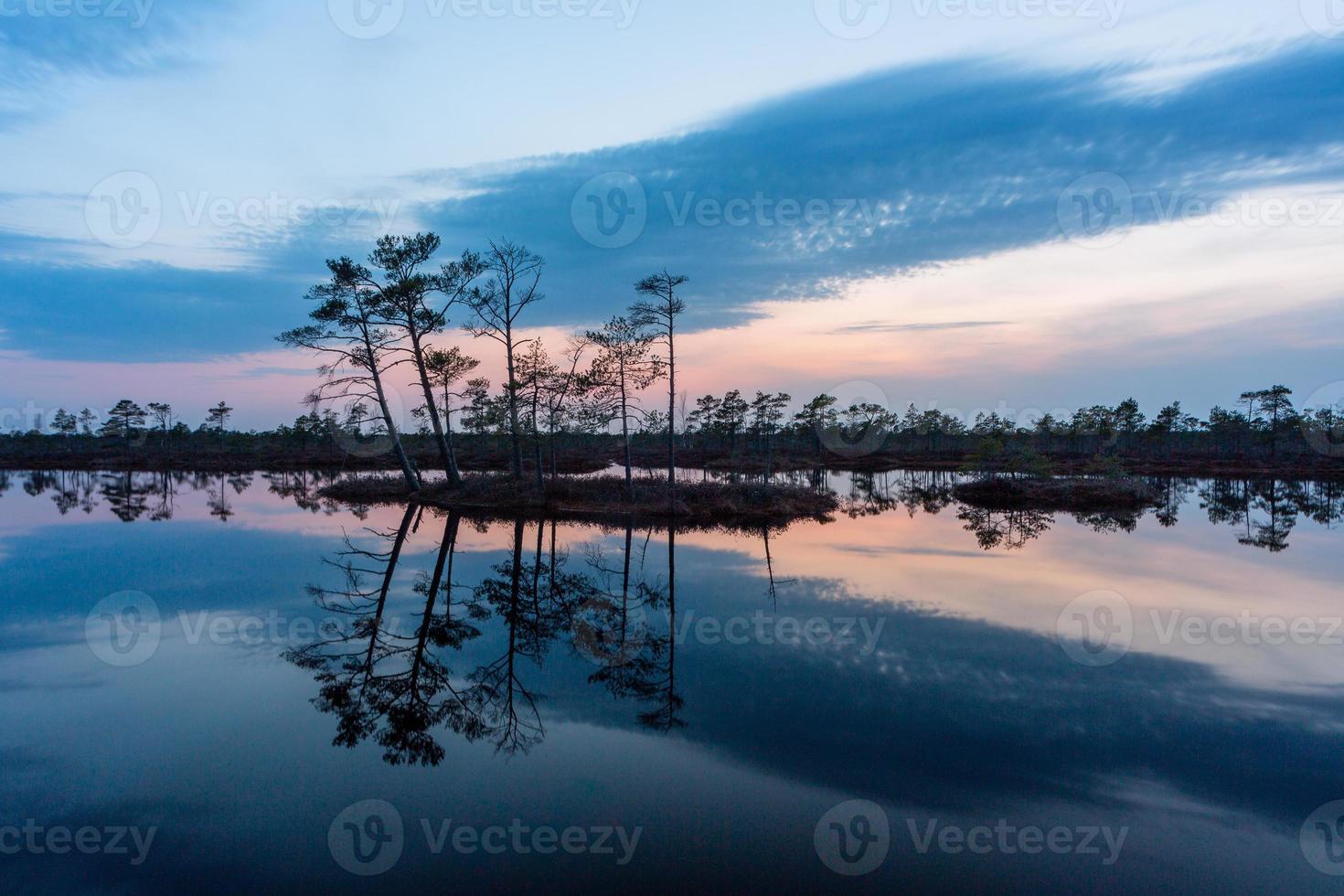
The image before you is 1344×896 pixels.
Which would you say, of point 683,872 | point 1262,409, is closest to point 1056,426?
point 1262,409

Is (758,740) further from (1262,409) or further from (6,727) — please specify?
(1262,409)

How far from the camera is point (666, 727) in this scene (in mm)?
8062

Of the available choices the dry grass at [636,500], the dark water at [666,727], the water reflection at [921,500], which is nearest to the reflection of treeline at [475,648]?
the dark water at [666,727]

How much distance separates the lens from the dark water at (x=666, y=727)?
5.52 m

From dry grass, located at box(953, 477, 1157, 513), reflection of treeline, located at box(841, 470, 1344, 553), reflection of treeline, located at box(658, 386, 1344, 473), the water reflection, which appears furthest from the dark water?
reflection of treeline, located at box(658, 386, 1344, 473)

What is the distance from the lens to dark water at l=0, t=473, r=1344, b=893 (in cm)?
552

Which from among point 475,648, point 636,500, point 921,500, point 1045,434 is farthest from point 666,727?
point 1045,434

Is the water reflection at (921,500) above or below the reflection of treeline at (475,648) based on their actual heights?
above

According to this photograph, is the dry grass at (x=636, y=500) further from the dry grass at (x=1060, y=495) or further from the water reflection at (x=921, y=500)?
the dry grass at (x=1060, y=495)

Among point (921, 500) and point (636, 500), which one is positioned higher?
point (636, 500)

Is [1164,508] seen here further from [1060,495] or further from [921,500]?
[921,500]

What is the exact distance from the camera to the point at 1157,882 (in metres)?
5.28

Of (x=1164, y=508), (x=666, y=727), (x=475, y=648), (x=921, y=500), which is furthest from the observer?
(x=921, y=500)

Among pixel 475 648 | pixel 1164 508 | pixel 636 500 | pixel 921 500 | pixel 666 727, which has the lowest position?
pixel 666 727
